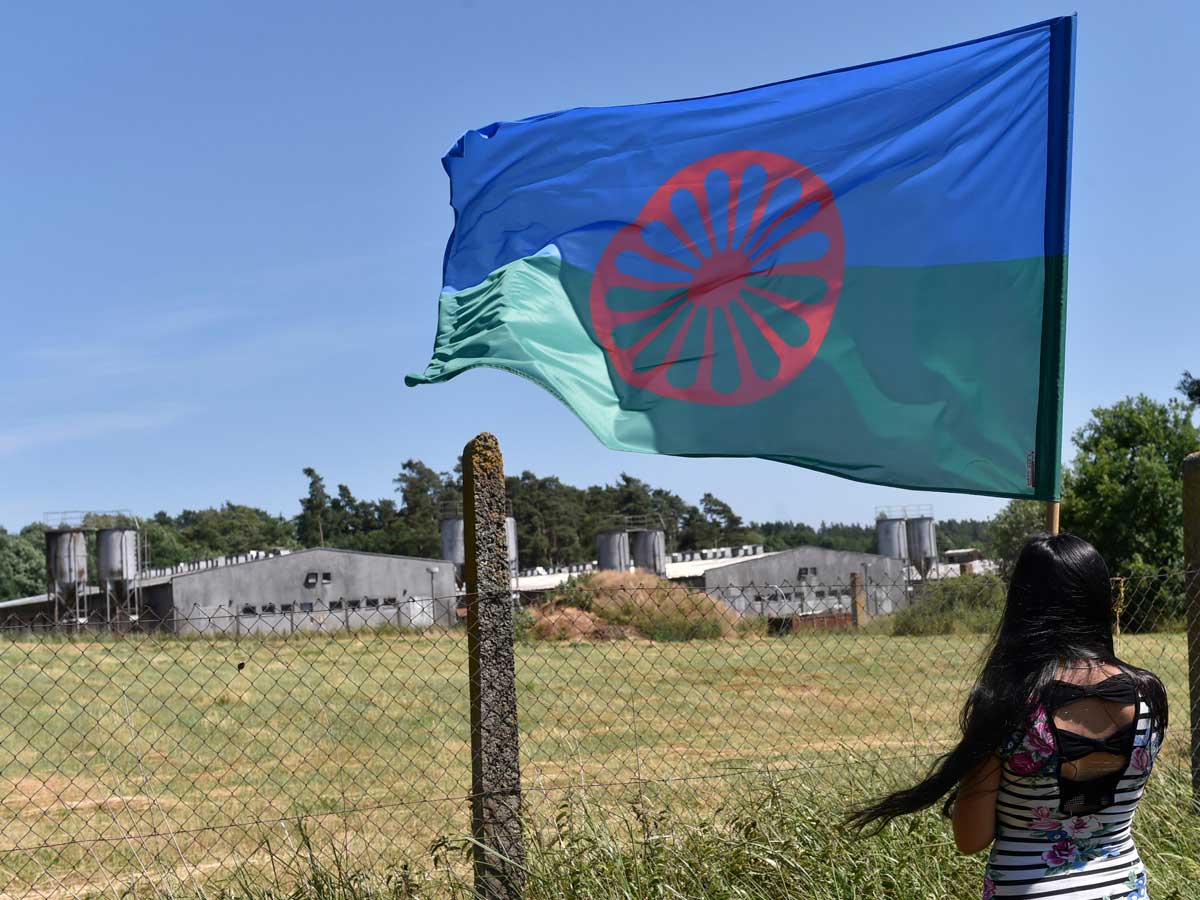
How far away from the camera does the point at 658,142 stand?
20.8 ft

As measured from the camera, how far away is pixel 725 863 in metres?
5.19

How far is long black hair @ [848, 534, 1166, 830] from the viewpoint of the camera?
9.57ft

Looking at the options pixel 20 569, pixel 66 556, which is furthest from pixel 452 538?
pixel 20 569

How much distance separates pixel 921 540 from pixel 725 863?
61.4m

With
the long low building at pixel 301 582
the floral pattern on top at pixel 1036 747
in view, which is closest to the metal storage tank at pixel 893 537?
the long low building at pixel 301 582

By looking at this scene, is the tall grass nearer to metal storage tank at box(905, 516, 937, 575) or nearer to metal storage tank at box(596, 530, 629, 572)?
metal storage tank at box(596, 530, 629, 572)

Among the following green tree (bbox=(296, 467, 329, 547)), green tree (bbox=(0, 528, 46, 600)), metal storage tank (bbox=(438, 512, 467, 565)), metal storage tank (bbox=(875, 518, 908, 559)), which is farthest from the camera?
green tree (bbox=(296, 467, 329, 547))

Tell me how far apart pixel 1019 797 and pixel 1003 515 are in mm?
67391

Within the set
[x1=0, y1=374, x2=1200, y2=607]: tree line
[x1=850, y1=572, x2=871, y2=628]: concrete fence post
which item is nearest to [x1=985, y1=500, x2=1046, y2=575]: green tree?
[x1=0, y1=374, x2=1200, y2=607]: tree line

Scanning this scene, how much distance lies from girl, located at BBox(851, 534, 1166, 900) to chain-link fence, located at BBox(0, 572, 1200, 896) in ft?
8.55

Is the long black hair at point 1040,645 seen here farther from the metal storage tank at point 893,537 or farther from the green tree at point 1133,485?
the metal storage tank at point 893,537

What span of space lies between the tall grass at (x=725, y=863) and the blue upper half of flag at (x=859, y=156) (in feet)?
8.90

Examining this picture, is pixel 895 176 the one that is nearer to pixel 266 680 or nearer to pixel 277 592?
pixel 266 680

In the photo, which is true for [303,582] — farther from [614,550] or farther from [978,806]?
[978,806]
